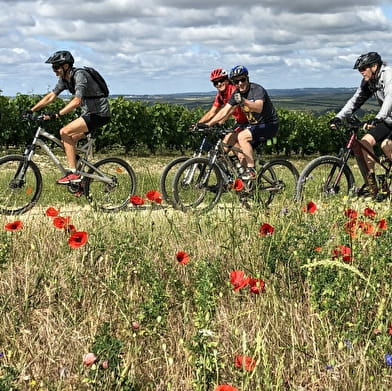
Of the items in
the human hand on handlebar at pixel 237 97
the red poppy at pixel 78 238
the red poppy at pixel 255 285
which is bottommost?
the red poppy at pixel 255 285

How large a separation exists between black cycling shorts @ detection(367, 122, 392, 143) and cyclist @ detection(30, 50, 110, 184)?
142 inches

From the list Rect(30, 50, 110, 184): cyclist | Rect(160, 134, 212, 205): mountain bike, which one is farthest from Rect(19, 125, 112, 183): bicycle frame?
Rect(160, 134, 212, 205): mountain bike

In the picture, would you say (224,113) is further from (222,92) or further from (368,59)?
(368,59)

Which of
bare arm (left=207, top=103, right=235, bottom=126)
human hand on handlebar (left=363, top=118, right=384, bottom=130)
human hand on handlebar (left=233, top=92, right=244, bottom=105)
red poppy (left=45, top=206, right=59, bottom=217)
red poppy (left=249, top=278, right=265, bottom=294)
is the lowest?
red poppy (left=249, top=278, right=265, bottom=294)

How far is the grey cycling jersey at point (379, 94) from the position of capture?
700cm

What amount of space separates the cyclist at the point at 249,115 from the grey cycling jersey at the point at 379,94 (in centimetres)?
101

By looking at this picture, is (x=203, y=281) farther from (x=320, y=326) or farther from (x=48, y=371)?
(x=48, y=371)

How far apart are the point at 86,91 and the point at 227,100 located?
1970 millimetres

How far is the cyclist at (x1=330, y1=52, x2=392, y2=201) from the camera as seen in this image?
23.1 feet

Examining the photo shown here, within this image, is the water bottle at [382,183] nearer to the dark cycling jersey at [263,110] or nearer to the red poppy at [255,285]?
→ the dark cycling jersey at [263,110]

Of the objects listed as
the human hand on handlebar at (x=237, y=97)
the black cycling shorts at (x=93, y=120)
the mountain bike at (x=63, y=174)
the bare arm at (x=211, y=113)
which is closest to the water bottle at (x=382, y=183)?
the human hand on handlebar at (x=237, y=97)

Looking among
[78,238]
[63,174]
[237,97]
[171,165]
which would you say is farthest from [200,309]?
[63,174]

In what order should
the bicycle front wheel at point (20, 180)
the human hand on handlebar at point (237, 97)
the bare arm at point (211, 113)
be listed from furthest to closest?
1. the bare arm at point (211, 113)
2. the bicycle front wheel at point (20, 180)
3. the human hand on handlebar at point (237, 97)

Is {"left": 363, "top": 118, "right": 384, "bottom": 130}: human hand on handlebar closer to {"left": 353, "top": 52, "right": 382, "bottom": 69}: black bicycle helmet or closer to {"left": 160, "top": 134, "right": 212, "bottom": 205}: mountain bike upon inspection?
{"left": 353, "top": 52, "right": 382, "bottom": 69}: black bicycle helmet
